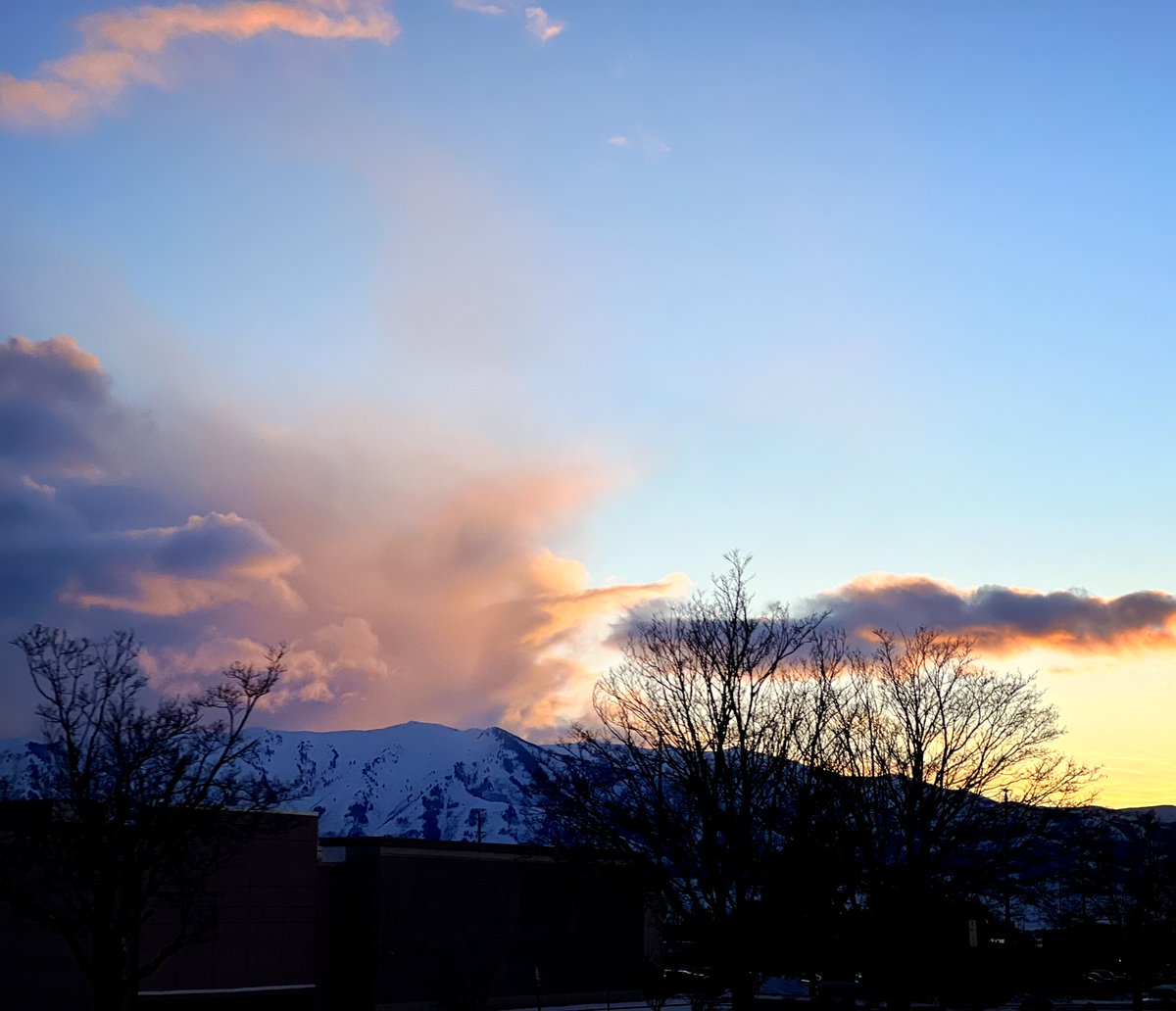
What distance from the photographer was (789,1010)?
7025 centimetres

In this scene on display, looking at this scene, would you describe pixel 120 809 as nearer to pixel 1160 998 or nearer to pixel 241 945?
pixel 241 945

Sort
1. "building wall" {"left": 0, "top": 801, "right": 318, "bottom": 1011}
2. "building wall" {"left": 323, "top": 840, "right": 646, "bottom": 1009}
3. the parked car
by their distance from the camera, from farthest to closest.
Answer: the parked car < "building wall" {"left": 323, "top": 840, "right": 646, "bottom": 1009} < "building wall" {"left": 0, "top": 801, "right": 318, "bottom": 1011}

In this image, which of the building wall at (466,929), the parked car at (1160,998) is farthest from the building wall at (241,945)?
the parked car at (1160,998)

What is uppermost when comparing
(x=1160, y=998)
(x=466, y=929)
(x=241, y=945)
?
(x=241, y=945)

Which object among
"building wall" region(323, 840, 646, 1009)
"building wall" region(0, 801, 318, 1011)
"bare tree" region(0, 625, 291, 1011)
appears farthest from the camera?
"building wall" region(323, 840, 646, 1009)

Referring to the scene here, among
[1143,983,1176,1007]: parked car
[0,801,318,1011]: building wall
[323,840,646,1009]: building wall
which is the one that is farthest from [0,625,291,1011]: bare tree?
[1143,983,1176,1007]: parked car

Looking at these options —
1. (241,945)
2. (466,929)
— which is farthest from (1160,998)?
(241,945)

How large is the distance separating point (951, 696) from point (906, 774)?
3.62 metres

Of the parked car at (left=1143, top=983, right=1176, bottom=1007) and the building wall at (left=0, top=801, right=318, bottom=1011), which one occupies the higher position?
the building wall at (left=0, top=801, right=318, bottom=1011)

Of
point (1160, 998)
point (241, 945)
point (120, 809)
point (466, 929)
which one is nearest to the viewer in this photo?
point (120, 809)

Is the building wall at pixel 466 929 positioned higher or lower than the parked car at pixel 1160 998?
higher

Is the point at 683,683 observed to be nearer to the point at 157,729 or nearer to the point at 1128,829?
the point at 157,729

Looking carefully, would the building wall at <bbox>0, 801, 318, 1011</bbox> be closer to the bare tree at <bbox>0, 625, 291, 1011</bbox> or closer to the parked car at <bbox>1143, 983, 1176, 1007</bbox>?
the bare tree at <bbox>0, 625, 291, 1011</bbox>

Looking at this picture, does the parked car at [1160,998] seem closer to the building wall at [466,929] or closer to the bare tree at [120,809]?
the building wall at [466,929]
